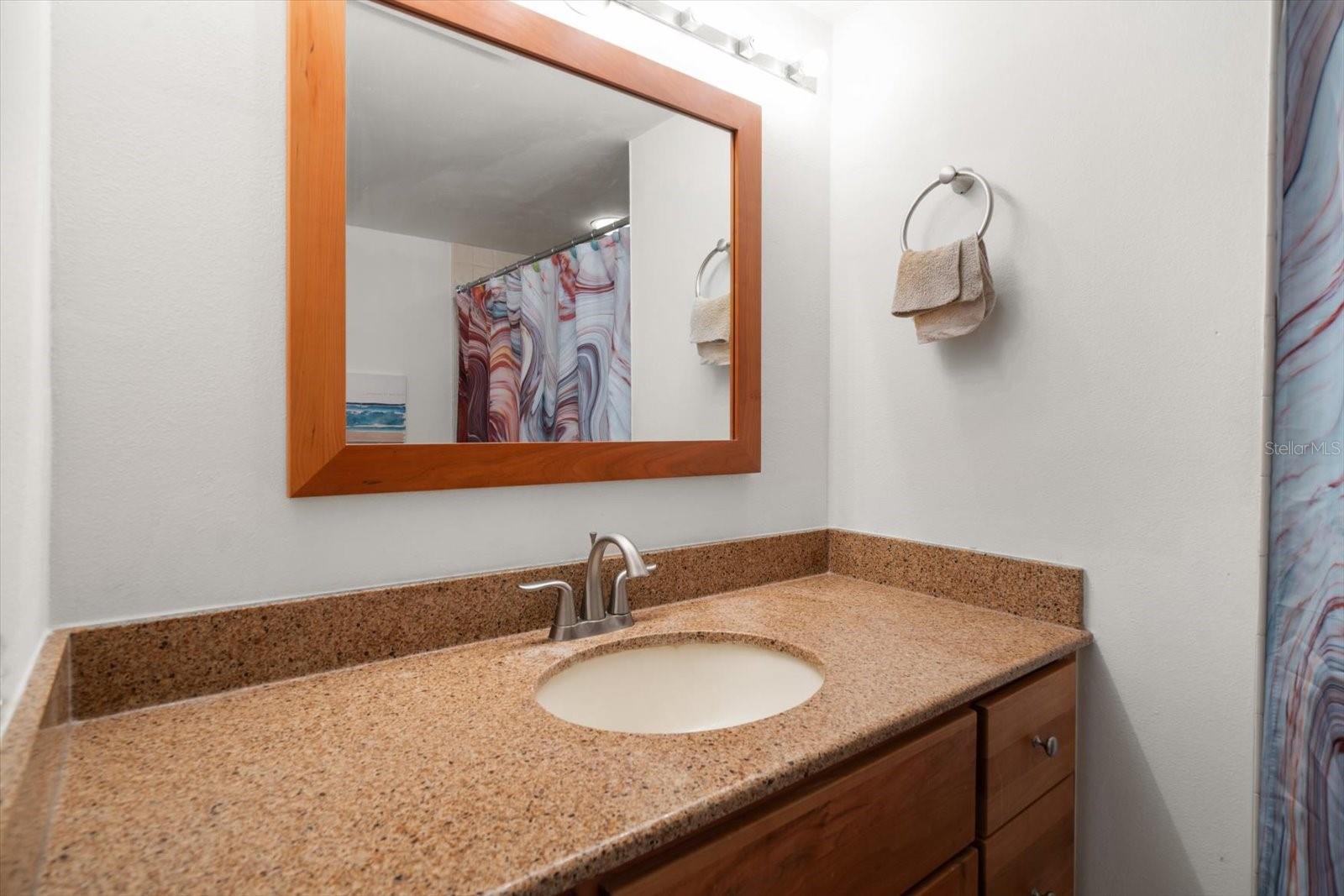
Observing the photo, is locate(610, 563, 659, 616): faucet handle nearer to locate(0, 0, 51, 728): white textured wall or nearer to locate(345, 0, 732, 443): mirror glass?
locate(345, 0, 732, 443): mirror glass

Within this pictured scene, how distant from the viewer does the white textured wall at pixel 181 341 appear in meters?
0.82

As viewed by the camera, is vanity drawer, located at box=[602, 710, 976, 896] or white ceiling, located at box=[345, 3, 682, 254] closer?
vanity drawer, located at box=[602, 710, 976, 896]

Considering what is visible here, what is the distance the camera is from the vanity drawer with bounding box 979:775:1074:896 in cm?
99

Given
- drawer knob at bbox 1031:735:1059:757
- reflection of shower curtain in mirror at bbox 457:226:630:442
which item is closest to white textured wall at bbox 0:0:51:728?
reflection of shower curtain in mirror at bbox 457:226:630:442

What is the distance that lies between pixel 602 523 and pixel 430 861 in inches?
29.2

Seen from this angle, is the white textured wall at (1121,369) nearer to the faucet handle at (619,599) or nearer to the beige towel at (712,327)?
the beige towel at (712,327)

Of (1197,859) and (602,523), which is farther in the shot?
(602,523)

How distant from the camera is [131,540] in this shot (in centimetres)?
85

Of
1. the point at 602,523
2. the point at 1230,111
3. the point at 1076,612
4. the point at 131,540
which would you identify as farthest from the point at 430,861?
the point at 1230,111

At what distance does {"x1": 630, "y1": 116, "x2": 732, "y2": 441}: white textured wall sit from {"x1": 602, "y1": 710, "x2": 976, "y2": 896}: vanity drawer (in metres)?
0.71

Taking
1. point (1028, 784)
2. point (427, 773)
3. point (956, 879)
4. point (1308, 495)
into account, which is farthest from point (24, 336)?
point (1308, 495)

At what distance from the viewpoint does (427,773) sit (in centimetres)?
69

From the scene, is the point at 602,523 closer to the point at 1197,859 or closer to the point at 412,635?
the point at 412,635

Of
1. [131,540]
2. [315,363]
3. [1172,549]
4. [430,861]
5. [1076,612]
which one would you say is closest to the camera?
[430,861]
